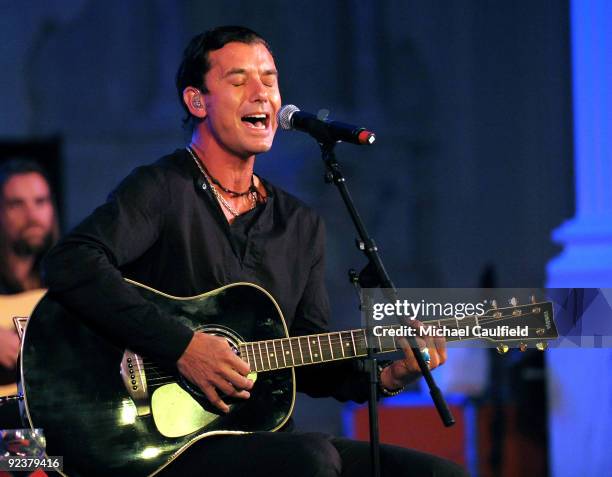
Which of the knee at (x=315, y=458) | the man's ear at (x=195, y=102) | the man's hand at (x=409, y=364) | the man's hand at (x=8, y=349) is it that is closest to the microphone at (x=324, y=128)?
the man's ear at (x=195, y=102)

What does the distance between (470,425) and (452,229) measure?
281 centimetres

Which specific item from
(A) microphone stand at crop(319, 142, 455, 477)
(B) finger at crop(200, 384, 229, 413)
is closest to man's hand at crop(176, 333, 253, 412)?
(B) finger at crop(200, 384, 229, 413)

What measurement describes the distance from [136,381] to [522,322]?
104 centimetres

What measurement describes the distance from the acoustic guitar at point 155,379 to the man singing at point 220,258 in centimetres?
5

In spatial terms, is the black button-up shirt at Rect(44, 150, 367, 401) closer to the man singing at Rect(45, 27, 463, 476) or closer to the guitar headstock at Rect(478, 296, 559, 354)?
the man singing at Rect(45, 27, 463, 476)

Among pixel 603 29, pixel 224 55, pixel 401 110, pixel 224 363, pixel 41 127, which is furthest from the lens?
pixel 401 110

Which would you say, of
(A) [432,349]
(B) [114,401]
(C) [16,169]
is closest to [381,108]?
(C) [16,169]

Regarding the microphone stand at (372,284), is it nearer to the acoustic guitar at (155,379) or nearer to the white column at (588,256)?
the acoustic guitar at (155,379)

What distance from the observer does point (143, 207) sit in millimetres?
2889

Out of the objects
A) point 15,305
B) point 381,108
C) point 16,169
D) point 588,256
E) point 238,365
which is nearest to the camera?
point 238,365

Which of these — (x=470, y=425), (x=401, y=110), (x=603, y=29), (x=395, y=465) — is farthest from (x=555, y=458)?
(x=401, y=110)

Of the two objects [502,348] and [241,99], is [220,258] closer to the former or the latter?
[241,99]

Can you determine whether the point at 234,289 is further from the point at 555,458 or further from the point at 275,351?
the point at 555,458

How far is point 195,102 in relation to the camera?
3193mm
